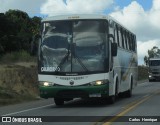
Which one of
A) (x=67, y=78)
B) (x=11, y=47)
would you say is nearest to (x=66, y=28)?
(x=67, y=78)

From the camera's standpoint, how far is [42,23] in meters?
20.7

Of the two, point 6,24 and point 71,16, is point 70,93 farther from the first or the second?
point 6,24

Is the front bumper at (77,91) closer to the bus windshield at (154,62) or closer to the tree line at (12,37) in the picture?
the bus windshield at (154,62)

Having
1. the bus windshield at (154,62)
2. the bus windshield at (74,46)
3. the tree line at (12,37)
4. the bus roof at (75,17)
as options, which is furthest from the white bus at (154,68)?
the bus windshield at (74,46)

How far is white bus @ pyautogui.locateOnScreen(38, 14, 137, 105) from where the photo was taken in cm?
1989

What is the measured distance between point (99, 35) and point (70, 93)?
259 cm

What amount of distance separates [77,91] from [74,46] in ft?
5.88

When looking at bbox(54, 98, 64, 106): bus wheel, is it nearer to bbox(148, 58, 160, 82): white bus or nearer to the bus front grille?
the bus front grille

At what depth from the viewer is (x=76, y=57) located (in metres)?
20.0

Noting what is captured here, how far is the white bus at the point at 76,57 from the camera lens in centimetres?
1989

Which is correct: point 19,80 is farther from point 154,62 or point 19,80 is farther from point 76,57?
point 154,62

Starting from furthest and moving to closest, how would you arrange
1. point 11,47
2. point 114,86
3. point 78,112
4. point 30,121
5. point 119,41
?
point 11,47 < point 119,41 < point 114,86 < point 78,112 < point 30,121

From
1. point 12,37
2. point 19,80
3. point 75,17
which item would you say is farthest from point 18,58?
point 75,17

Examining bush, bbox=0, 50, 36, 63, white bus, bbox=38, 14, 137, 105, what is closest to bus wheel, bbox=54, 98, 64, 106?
white bus, bbox=38, 14, 137, 105
